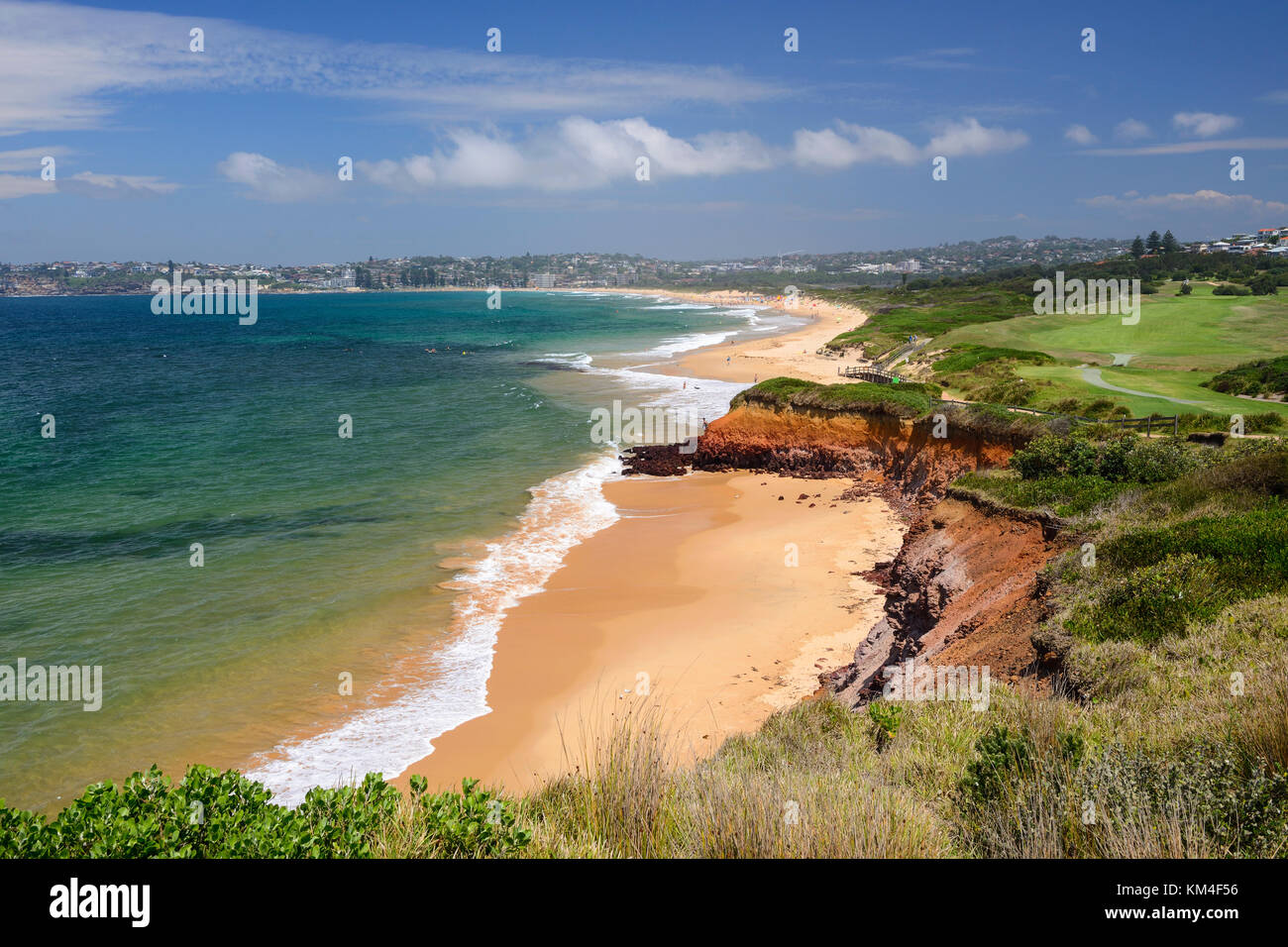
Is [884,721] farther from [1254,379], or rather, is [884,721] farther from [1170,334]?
[1170,334]

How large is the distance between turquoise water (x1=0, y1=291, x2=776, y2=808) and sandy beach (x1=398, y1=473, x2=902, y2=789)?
3.17 ft

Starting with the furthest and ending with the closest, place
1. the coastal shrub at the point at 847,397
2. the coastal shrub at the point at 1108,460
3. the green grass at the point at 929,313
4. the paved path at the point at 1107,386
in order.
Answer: the green grass at the point at 929,313, the coastal shrub at the point at 847,397, the paved path at the point at 1107,386, the coastal shrub at the point at 1108,460

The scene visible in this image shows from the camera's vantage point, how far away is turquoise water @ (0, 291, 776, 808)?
13828 mm

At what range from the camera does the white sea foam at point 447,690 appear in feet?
41.5

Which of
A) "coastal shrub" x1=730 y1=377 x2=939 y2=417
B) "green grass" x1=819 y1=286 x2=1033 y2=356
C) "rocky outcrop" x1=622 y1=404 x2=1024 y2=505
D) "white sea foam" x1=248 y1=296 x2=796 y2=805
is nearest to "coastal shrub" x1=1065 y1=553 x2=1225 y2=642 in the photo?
"white sea foam" x1=248 y1=296 x2=796 y2=805

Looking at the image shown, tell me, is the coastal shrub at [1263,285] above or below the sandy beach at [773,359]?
above

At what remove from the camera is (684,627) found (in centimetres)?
1780

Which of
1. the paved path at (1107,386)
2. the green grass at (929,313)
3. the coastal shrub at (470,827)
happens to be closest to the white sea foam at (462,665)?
the coastal shrub at (470,827)

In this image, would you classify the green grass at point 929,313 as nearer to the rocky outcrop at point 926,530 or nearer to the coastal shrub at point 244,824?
the rocky outcrop at point 926,530

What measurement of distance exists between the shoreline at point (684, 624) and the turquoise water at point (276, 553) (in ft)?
3.33

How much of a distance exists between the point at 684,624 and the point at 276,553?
1251 centimetres

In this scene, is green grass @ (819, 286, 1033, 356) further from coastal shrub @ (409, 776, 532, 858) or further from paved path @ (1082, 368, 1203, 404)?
coastal shrub @ (409, 776, 532, 858)

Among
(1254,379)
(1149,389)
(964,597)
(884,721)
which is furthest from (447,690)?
(1254,379)

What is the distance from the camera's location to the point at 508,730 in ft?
45.6
